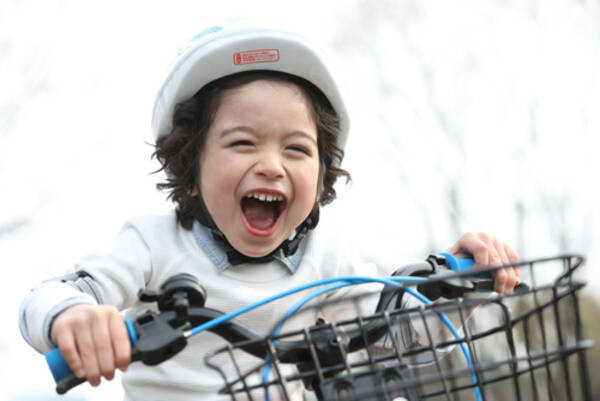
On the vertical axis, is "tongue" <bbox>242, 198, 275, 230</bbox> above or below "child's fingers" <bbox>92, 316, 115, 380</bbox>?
above

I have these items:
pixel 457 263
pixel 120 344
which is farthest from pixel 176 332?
pixel 457 263

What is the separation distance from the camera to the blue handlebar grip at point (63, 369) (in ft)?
3.51

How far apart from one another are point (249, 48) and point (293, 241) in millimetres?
708

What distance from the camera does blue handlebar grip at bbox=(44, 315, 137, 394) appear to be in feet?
3.51

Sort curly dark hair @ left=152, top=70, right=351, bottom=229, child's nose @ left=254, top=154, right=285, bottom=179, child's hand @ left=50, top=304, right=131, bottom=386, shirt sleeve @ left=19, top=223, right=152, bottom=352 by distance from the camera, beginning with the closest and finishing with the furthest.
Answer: child's hand @ left=50, top=304, right=131, bottom=386
shirt sleeve @ left=19, top=223, right=152, bottom=352
child's nose @ left=254, top=154, right=285, bottom=179
curly dark hair @ left=152, top=70, right=351, bottom=229

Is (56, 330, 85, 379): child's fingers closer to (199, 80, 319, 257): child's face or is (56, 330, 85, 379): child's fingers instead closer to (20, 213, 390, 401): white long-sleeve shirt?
(20, 213, 390, 401): white long-sleeve shirt

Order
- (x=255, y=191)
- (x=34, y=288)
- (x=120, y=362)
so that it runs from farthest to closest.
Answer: (x=255, y=191), (x=34, y=288), (x=120, y=362)

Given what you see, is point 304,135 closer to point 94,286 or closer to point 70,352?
point 94,286

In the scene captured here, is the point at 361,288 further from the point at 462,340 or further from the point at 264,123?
the point at 462,340

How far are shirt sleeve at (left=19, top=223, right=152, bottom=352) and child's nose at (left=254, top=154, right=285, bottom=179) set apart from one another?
503mm

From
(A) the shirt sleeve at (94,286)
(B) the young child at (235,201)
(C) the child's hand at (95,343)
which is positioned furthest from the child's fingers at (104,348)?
(B) the young child at (235,201)

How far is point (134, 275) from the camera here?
1820 mm

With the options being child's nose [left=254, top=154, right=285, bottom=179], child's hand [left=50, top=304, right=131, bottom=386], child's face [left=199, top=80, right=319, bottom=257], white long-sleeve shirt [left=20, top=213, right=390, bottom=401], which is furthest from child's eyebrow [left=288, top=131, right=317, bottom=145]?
child's hand [left=50, top=304, right=131, bottom=386]

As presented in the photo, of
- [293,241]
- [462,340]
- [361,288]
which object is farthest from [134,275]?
[462,340]
